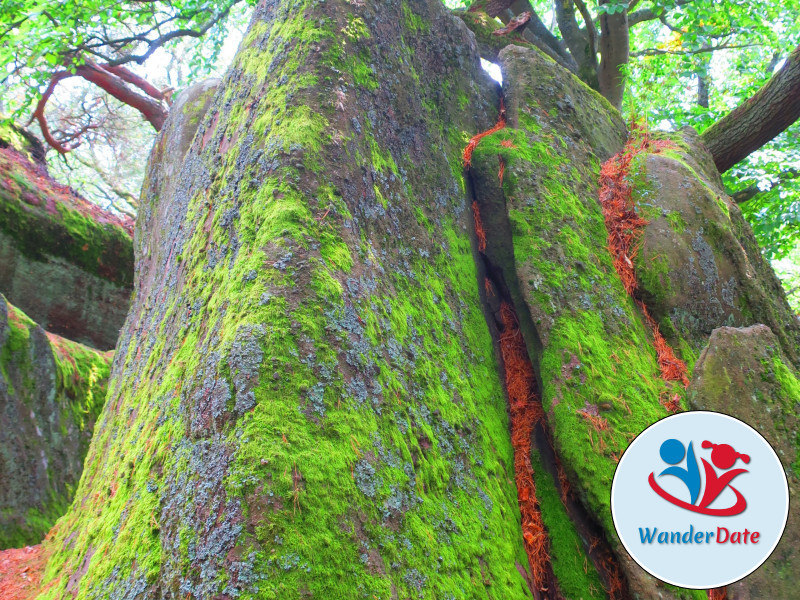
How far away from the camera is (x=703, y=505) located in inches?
115

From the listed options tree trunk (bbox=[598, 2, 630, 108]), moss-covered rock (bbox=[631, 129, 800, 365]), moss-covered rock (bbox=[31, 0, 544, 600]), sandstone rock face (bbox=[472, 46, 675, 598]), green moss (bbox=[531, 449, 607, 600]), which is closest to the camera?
moss-covered rock (bbox=[31, 0, 544, 600])

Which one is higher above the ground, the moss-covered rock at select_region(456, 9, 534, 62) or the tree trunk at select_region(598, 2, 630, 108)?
the tree trunk at select_region(598, 2, 630, 108)

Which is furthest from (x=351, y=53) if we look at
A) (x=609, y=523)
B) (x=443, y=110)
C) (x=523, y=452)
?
(x=609, y=523)

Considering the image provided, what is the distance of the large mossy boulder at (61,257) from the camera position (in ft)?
24.6

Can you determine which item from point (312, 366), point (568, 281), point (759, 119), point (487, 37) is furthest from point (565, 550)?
point (487, 37)

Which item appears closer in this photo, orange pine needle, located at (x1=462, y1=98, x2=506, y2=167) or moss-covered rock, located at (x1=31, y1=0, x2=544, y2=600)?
moss-covered rock, located at (x1=31, y1=0, x2=544, y2=600)

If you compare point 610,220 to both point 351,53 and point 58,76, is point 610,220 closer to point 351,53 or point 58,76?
point 351,53

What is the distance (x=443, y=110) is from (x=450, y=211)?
1.01m

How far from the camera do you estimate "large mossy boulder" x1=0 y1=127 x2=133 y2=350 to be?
24.6ft

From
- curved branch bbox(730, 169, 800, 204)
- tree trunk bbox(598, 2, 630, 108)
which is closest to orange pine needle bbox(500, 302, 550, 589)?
tree trunk bbox(598, 2, 630, 108)

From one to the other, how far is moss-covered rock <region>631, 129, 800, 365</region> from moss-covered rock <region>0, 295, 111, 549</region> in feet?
19.6

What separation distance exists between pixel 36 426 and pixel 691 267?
21.5 feet

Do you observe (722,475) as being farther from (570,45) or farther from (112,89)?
(112,89)

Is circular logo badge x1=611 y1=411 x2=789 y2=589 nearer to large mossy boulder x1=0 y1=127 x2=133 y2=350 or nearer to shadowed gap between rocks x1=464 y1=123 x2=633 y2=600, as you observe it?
shadowed gap between rocks x1=464 y1=123 x2=633 y2=600
